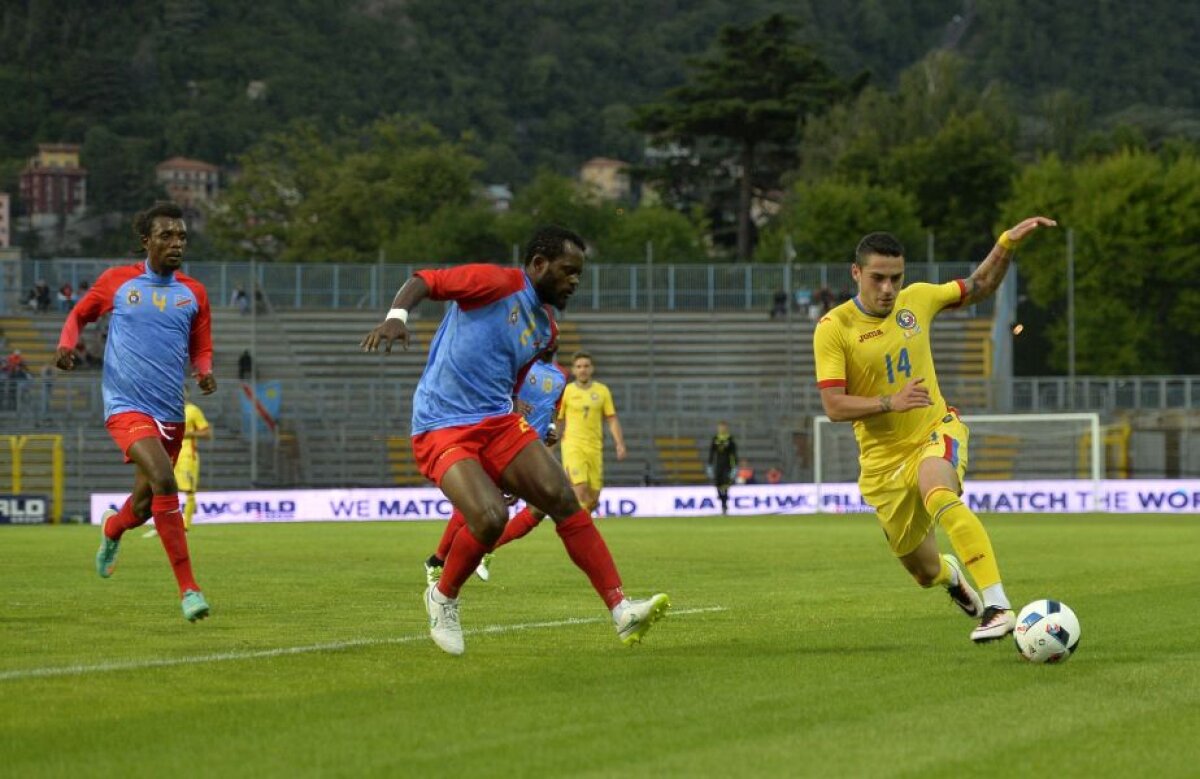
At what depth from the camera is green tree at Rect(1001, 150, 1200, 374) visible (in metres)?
75.8

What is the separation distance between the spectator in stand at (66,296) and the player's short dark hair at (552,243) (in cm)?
4698

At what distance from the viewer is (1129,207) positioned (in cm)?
7662

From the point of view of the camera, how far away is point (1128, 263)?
251 ft

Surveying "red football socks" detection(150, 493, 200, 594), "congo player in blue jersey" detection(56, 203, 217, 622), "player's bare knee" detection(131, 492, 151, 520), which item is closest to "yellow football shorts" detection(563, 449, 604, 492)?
"player's bare knee" detection(131, 492, 151, 520)

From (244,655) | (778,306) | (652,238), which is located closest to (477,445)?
(244,655)

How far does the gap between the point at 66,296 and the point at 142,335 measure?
43903mm

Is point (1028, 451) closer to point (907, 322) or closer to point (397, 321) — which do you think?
point (907, 322)

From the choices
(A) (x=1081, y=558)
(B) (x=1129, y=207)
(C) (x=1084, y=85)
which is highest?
(C) (x=1084, y=85)

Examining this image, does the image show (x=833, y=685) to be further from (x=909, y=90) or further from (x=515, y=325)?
(x=909, y=90)

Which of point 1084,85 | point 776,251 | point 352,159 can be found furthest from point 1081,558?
point 1084,85

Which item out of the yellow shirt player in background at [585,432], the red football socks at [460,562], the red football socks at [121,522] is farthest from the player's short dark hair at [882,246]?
the yellow shirt player in background at [585,432]

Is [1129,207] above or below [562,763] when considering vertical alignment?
above

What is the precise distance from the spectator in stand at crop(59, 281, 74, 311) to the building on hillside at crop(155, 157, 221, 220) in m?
125

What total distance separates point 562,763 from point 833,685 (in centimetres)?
251
